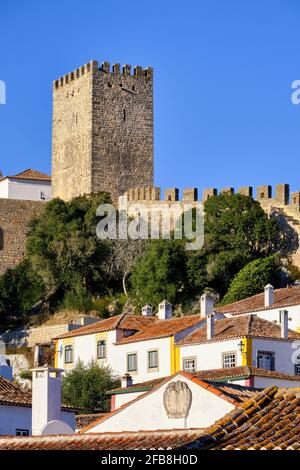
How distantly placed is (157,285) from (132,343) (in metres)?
11.8

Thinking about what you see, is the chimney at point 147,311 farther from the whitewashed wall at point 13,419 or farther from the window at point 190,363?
the whitewashed wall at point 13,419

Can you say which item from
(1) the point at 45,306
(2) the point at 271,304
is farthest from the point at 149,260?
(2) the point at 271,304

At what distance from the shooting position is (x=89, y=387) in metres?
52.6

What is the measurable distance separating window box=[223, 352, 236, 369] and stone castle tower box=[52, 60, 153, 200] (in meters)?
27.8

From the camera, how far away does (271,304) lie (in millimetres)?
55312

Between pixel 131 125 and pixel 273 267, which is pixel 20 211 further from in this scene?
pixel 273 267

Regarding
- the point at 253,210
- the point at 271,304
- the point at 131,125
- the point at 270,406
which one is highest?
the point at 131,125

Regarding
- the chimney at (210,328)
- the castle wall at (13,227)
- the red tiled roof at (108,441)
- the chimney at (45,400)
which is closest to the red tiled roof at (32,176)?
the castle wall at (13,227)

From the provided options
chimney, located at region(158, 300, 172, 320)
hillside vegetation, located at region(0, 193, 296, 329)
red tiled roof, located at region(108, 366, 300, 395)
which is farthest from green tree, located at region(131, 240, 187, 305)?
red tiled roof, located at region(108, 366, 300, 395)

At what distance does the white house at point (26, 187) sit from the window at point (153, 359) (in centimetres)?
2906

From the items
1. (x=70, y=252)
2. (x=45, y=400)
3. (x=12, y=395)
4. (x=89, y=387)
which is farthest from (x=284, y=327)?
(x=45, y=400)

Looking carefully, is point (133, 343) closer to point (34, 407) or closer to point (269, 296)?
point (269, 296)

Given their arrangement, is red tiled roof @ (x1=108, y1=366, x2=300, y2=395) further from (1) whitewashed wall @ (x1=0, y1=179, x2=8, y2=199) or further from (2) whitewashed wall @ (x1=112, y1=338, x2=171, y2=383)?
(1) whitewashed wall @ (x1=0, y1=179, x2=8, y2=199)

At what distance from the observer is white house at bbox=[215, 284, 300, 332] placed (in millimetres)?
54625
